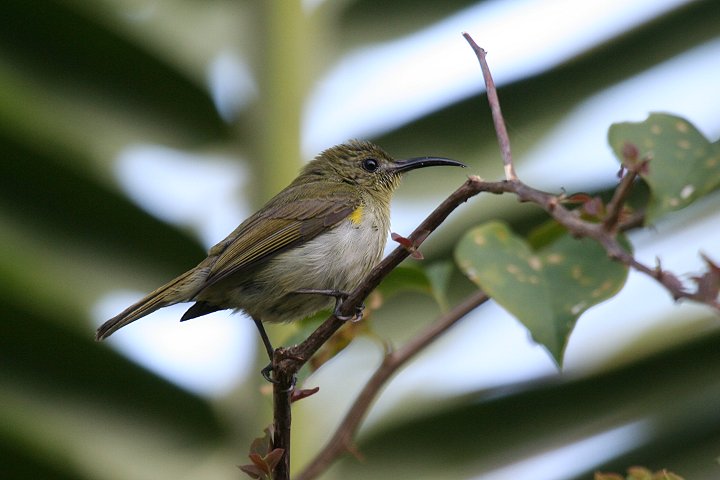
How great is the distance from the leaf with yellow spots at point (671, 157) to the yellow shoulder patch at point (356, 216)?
188 cm

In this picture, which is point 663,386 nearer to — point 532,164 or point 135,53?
point 532,164

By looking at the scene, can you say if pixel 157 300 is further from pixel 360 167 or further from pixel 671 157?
pixel 671 157

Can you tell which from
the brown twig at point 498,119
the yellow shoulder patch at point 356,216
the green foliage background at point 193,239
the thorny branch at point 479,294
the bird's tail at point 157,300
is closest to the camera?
the thorny branch at point 479,294

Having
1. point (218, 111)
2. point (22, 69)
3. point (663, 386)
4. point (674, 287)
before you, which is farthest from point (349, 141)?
point (674, 287)

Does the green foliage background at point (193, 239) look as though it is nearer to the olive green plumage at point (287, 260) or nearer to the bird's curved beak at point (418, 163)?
the bird's curved beak at point (418, 163)

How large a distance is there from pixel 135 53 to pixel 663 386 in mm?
2278

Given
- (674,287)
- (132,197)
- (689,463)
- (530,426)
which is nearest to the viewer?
(674,287)

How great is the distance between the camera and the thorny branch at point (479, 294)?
1.29m

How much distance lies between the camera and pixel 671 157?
165cm

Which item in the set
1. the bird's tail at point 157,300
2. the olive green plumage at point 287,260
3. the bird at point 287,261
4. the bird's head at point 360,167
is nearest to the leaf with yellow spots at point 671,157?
the bird at point 287,261

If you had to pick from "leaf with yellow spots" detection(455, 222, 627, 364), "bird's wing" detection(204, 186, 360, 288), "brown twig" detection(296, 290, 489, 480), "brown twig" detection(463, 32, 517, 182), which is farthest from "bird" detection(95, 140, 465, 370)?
"brown twig" detection(463, 32, 517, 182)

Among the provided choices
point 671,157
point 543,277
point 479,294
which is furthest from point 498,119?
point 479,294

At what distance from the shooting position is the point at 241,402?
3217 mm

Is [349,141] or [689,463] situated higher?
[349,141]
